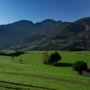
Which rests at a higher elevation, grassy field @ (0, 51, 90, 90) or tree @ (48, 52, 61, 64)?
tree @ (48, 52, 61, 64)

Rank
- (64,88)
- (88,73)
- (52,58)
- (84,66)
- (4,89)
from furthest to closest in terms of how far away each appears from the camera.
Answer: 1. (52,58)
2. (84,66)
3. (88,73)
4. (64,88)
5. (4,89)

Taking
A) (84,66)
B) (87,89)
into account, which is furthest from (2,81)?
(84,66)

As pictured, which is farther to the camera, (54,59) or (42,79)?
(54,59)

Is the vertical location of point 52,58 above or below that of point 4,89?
above

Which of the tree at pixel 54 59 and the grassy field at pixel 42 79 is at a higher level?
the tree at pixel 54 59

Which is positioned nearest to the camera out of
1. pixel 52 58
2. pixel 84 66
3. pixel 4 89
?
pixel 4 89

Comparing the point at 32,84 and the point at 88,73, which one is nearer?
the point at 32,84

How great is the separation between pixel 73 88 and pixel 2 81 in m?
→ 21.1

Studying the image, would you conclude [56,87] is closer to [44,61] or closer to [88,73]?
[88,73]

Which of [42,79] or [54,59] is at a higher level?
[54,59]

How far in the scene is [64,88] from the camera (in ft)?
168

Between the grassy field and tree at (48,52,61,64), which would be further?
tree at (48,52,61,64)

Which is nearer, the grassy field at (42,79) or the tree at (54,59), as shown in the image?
the grassy field at (42,79)

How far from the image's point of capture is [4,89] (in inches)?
1829
